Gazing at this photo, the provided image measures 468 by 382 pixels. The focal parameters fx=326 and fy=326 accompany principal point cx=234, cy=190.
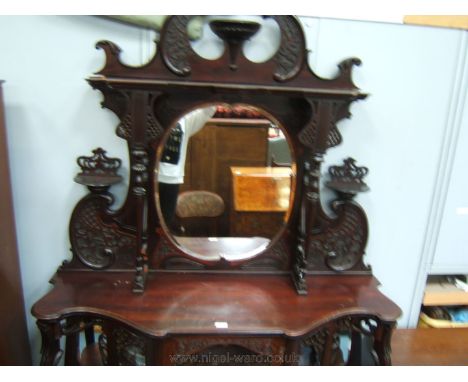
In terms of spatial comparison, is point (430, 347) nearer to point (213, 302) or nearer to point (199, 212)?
point (213, 302)

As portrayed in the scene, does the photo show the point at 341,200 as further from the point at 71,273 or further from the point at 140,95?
the point at 71,273

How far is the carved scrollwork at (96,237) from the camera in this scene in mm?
1046

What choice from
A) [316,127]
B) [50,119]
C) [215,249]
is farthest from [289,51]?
[50,119]

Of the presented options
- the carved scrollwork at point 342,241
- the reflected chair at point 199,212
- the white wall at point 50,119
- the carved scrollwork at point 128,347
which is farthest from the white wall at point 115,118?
the carved scrollwork at point 128,347

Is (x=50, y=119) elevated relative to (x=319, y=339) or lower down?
elevated

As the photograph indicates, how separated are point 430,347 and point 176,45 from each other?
1362mm

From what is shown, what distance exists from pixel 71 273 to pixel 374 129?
1.12 meters

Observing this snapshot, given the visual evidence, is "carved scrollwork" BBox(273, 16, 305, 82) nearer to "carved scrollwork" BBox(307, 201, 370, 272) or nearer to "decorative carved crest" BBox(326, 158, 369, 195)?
"decorative carved crest" BBox(326, 158, 369, 195)

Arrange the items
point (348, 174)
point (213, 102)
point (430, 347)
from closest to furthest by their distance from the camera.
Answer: point (213, 102) → point (348, 174) → point (430, 347)

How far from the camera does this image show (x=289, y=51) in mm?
958

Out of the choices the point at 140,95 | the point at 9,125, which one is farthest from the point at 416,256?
the point at 9,125

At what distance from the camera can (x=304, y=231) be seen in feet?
3.40

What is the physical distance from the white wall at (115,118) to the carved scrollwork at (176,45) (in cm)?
10

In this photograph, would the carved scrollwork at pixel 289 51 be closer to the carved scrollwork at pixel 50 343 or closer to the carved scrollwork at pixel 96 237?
the carved scrollwork at pixel 96 237
